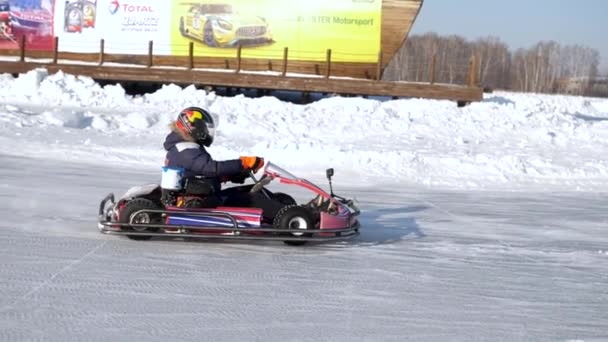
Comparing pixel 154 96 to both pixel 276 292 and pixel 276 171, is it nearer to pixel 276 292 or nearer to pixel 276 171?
pixel 276 171

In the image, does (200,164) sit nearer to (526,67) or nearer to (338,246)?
(338,246)

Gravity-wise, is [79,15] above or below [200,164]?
above

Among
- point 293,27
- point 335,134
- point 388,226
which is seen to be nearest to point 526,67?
point 293,27

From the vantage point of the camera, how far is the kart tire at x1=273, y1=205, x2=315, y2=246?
8.44 metres

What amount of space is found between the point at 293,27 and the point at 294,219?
60.1 feet

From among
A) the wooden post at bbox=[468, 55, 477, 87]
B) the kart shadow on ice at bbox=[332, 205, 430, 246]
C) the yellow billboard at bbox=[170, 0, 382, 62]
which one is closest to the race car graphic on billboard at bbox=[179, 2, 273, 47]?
the yellow billboard at bbox=[170, 0, 382, 62]

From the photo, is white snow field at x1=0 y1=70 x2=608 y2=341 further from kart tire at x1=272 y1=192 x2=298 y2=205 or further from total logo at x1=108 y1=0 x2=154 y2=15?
total logo at x1=108 y1=0 x2=154 y2=15

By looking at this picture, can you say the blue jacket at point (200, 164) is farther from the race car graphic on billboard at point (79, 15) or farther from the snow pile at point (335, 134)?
the race car graphic on billboard at point (79, 15)

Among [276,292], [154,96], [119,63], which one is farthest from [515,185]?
[119,63]

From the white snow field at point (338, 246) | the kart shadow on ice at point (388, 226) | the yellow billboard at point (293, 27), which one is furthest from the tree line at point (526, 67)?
the kart shadow on ice at point (388, 226)

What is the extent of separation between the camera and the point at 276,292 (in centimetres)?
673

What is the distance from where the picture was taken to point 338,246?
8.84m

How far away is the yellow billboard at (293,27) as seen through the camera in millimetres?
25984

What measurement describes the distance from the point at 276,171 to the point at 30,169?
19.3 feet
